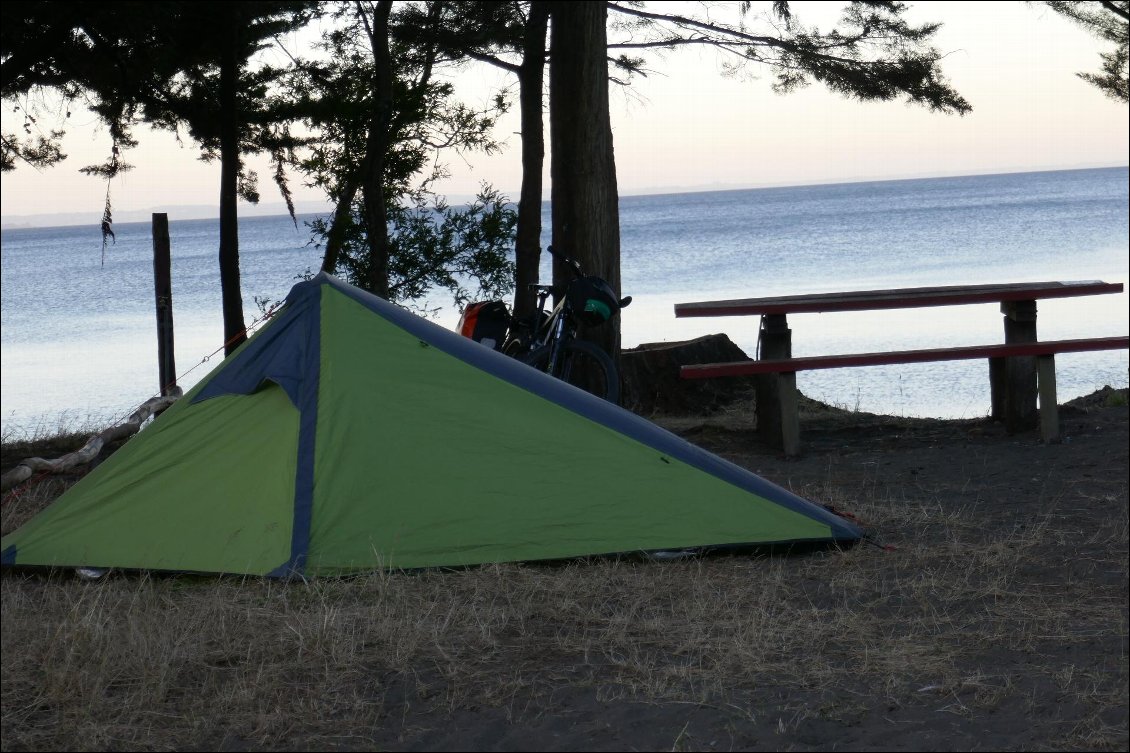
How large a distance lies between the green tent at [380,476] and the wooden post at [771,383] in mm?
2354

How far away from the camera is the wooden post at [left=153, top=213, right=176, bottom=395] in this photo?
9.08 metres

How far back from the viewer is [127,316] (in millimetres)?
28531

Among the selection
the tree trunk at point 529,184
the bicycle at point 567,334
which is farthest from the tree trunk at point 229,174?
the tree trunk at point 529,184

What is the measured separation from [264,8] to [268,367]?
13.5 feet

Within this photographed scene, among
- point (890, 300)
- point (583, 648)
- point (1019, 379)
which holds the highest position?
point (890, 300)

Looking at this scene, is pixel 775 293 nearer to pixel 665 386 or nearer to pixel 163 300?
pixel 665 386

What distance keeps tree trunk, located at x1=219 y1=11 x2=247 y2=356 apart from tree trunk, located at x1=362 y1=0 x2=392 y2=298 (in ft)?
3.69

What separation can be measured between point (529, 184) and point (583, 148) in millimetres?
4006

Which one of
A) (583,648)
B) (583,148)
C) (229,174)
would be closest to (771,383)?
(583,148)

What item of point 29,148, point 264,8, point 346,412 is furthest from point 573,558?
point 29,148

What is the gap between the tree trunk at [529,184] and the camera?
11.5m

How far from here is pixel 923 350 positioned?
6848 millimetres

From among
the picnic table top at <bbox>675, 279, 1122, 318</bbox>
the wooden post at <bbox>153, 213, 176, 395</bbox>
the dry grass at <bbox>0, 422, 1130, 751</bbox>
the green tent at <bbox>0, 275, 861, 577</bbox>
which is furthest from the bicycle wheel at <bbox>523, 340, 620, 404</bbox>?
the wooden post at <bbox>153, 213, 176, 395</bbox>

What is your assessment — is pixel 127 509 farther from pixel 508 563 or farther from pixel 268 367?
pixel 508 563
